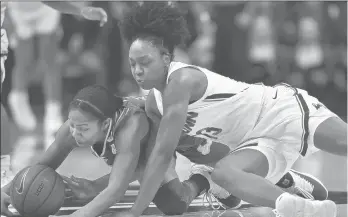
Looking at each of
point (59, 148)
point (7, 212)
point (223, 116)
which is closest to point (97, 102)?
point (59, 148)

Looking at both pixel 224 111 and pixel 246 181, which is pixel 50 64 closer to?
pixel 224 111

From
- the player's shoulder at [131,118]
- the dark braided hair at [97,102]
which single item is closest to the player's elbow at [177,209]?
the player's shoulder at [131,118]

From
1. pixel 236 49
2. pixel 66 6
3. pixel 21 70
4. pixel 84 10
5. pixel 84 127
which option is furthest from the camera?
pixel 236 49

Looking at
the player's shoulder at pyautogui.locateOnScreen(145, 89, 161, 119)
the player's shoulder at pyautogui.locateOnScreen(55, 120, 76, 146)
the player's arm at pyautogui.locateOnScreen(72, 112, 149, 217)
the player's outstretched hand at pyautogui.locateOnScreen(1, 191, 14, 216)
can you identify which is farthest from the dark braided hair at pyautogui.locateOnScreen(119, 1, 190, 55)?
the player's outstretched hand at pyautogui.locateOnScreen(1, 191, 14, 216)

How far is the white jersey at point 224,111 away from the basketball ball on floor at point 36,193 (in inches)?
23.0

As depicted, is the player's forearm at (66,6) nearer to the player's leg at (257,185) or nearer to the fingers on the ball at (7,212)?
the fingers on the ball at (7,212)

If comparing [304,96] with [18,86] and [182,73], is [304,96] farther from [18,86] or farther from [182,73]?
[18,86]

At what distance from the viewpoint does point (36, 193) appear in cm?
295

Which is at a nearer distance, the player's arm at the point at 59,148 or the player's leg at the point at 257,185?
the player's leg at the point at 257,185

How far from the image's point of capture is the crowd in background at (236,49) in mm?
7188

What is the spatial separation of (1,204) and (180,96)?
1.01m

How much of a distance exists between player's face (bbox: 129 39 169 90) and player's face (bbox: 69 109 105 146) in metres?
0.27

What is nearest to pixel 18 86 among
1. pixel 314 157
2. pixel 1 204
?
pixel 314 157

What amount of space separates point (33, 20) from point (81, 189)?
10.5ft
